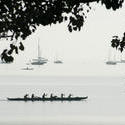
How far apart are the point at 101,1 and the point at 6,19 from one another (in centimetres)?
217

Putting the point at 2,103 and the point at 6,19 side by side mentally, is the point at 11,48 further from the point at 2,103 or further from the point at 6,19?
the point at 2,103

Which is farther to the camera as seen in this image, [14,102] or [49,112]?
[14,102]

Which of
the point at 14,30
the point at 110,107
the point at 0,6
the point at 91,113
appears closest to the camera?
the point at 0,6

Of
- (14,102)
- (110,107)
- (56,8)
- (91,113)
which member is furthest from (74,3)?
(14,102)

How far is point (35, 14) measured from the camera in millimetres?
12000

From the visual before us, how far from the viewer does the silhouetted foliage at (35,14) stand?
38.3 feet

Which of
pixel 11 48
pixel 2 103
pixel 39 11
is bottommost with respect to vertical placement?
pixel 2 103

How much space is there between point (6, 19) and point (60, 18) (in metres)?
A: 1.19

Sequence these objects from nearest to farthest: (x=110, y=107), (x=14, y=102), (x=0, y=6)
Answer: (x=0, y=6)
(x=110, y=107)
(x=14, y=102)

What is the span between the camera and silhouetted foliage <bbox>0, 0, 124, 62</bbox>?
11.7 metres

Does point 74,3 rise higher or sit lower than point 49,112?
higher

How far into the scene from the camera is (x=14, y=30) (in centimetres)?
1235

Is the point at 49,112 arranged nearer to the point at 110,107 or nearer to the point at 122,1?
the point at 110,107

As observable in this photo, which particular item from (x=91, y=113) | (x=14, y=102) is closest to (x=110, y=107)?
(x=91, y=113)
